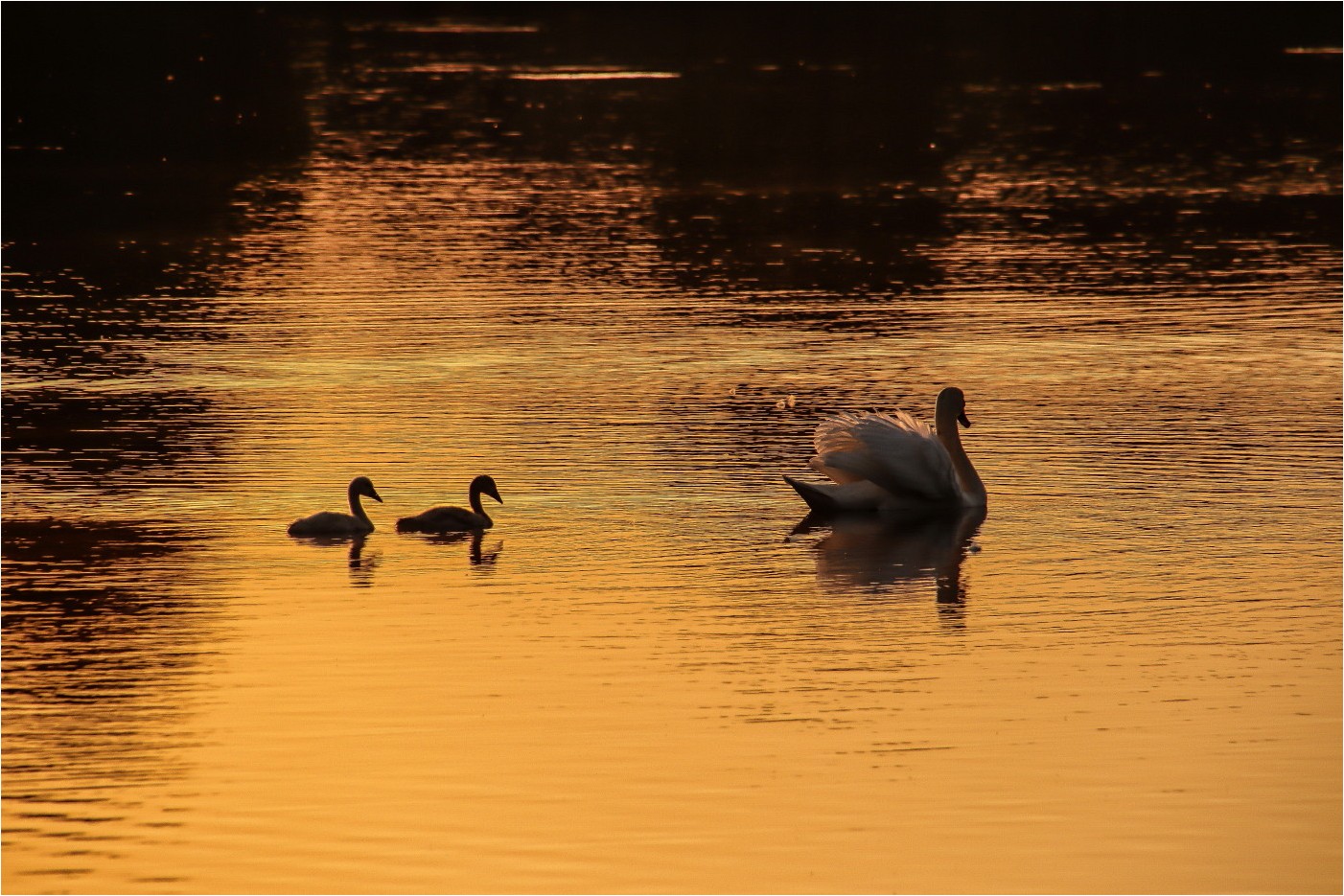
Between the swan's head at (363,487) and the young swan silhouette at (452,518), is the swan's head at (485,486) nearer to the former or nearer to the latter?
the young swan silhouette at (452,518)

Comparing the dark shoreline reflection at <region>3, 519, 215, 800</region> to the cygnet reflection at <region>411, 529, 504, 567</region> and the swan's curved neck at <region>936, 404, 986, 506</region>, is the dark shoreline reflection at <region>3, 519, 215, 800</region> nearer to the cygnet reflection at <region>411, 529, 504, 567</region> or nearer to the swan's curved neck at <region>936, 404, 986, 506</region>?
the cygnet reflection at <region>411, 529, 504, 567</region>

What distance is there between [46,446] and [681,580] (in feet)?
21.1

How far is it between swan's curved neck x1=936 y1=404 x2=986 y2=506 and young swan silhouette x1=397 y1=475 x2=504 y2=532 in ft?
10.7

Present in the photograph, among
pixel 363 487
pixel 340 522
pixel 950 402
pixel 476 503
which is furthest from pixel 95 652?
pixel 950 402

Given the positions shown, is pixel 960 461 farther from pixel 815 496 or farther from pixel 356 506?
pixel 356 506

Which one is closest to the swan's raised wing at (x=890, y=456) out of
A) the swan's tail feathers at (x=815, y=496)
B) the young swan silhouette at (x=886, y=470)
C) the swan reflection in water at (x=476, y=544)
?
the young swan silhouette at (x=886, y=470)

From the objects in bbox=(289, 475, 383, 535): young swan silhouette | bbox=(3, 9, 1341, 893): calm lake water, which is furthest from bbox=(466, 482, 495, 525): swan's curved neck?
bbox=(289, 475, 383, 535): young swan silhouette

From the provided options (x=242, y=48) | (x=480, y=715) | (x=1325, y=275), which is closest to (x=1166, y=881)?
(x=480, y=715)

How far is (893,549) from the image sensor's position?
1602 cm

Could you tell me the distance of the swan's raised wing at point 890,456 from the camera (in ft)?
54.7

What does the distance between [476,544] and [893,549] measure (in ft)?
8.88

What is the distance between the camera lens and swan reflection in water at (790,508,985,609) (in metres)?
14.8

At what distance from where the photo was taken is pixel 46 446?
738 inches

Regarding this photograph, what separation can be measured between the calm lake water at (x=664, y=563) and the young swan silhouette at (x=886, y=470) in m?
0.26
